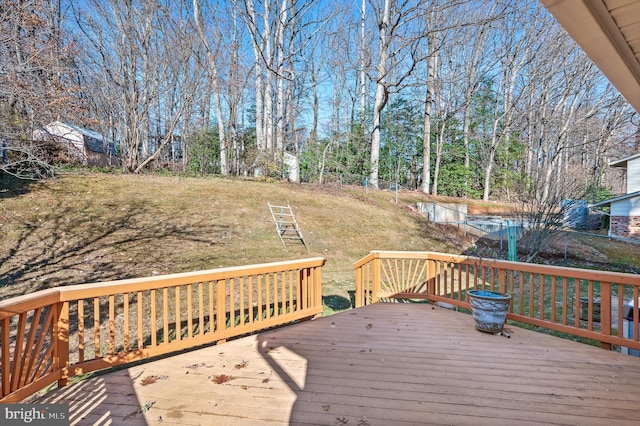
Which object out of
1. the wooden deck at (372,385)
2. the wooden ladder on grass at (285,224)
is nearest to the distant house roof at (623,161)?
the wooden ladder on grass at (285,224)

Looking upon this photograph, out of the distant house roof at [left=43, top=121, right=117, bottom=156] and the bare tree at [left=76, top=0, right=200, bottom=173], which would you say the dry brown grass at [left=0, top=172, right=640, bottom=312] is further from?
the distant house roof at [left=43, top=121, right=117, bottom=156]

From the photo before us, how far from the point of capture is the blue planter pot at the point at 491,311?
3496 millimetres

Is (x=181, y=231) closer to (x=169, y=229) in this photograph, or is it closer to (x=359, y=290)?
(x=169, y=229)

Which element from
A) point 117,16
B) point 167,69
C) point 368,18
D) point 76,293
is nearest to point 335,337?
point 76,293

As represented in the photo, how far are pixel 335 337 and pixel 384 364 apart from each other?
0.78 meters

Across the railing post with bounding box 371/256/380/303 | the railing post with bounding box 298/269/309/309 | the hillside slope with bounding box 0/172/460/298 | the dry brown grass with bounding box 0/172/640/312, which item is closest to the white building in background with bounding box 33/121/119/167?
the hillside slope with bounding box 0/172/460/298

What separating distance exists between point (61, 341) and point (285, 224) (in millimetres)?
8001

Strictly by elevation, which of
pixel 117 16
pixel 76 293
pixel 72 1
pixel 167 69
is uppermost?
pixel 72 1

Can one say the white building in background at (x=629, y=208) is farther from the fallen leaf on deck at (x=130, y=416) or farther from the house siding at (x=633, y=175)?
the fallen leaf on deck at (x=130, y=416)

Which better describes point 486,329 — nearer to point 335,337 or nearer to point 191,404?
point 335,337

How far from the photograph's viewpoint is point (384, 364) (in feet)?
9.08

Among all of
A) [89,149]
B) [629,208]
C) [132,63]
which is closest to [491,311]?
[629,208]

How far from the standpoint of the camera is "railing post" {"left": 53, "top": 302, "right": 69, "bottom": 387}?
7.73 ft

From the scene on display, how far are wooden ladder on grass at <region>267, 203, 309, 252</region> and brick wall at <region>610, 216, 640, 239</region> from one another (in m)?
13.1
